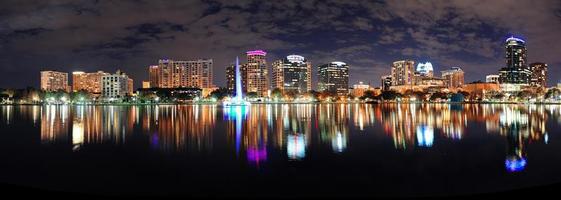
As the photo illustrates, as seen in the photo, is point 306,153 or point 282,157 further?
point 306,153

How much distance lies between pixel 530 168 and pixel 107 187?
1534 centimetres

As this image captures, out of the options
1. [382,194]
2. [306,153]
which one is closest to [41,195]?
[382,194]

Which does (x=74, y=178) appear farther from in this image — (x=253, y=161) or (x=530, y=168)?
(x=530, y=168)

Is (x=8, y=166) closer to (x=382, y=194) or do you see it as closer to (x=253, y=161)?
(x=253, y=161)

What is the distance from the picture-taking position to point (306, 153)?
65.9 ft

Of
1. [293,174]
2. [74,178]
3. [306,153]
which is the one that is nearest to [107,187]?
[74,178]

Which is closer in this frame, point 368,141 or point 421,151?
point 421,151

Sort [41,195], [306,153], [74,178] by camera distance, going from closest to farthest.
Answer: [41,195] → [74,178] → [306,153]

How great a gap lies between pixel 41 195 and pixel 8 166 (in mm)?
8589

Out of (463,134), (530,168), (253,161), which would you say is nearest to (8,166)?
(253,161)

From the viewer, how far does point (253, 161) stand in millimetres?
17984

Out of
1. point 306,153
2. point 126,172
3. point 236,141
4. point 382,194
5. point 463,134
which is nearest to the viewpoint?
point 382,194

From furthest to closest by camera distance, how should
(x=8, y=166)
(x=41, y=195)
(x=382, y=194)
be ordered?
(x=8, y=166) < (x=382, y=194) < (x=41, y=195)

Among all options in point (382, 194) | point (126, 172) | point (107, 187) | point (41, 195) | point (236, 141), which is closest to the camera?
point (41, 195)
